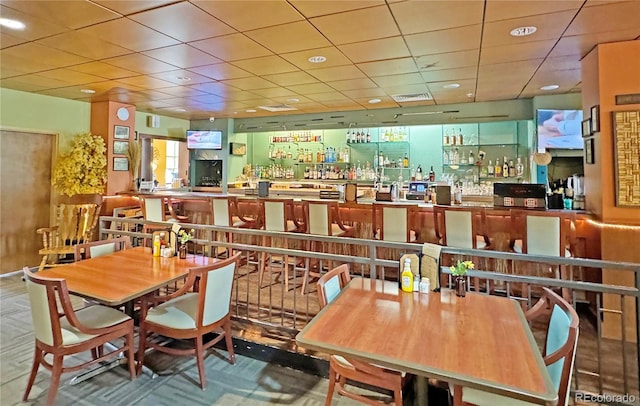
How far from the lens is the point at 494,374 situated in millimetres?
1392

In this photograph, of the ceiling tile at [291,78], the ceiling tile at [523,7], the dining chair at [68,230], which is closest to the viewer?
the ceiling tile at [523,7]

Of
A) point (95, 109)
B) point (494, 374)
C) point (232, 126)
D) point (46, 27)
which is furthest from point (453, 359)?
point (232, 126)

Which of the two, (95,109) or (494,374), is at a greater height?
(95,109)

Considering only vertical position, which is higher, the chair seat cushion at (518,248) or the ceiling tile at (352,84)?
the ceiling tile at (352,84)

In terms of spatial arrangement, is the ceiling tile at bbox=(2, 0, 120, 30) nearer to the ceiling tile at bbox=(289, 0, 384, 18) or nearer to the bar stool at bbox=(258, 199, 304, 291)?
the ceiling tile at bbox=(289, 0, 384, 18)

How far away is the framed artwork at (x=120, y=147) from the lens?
6.79m

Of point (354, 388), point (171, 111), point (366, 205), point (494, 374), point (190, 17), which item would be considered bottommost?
point (354, 388)

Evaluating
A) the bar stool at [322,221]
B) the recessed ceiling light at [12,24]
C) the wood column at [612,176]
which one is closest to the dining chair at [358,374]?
the bar stool at [322,221]

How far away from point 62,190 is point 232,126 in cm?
379

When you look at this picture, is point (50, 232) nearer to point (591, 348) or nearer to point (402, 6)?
point (402, 6)

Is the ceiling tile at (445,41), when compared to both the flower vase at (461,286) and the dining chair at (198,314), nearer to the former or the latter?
the flower vase at (461,286)

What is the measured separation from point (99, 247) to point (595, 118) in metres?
5.25

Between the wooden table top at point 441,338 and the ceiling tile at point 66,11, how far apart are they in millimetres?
2985

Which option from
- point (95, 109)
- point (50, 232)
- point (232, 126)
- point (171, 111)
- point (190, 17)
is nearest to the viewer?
point (190, 17)
